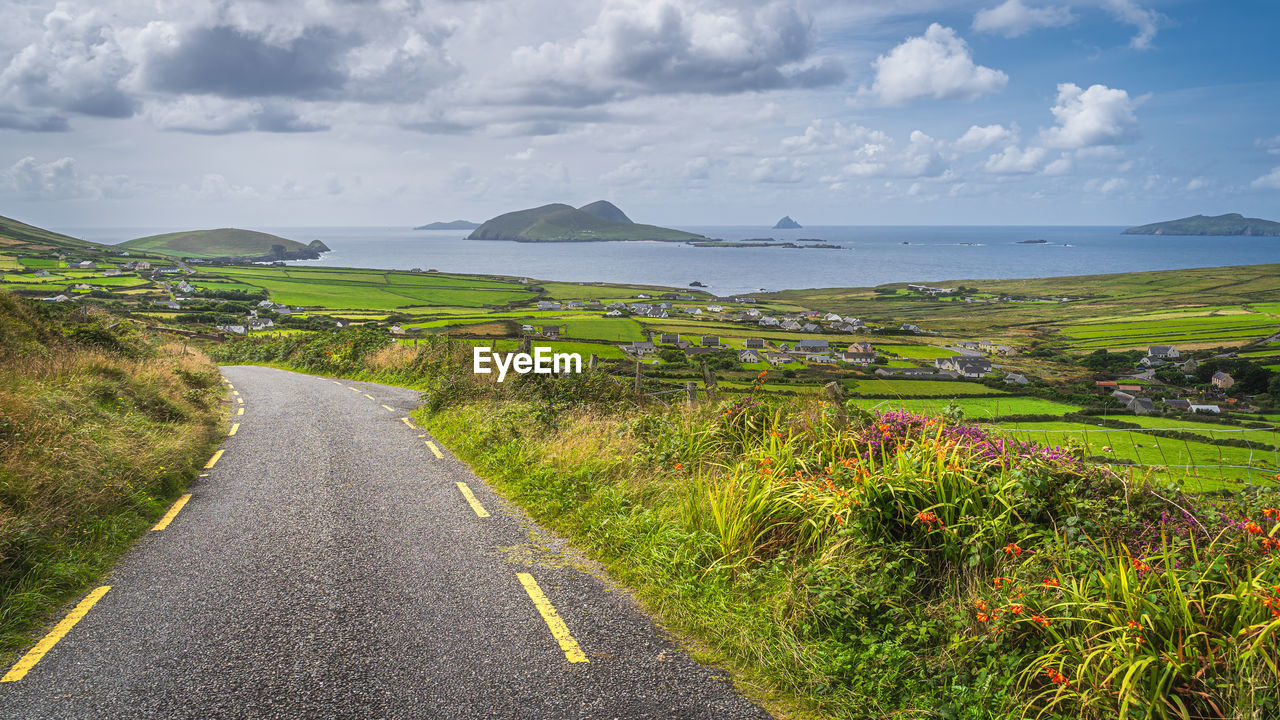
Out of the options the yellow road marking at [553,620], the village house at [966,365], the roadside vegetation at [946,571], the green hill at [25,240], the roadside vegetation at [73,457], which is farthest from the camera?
the green hill at [25,240]

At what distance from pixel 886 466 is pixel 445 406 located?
1151cm

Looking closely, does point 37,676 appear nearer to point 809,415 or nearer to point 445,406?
point 809,415

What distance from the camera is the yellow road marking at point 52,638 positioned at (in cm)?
448

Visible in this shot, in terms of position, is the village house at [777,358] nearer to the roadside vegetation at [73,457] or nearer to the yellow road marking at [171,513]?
the roadside vegetation at [73,457]

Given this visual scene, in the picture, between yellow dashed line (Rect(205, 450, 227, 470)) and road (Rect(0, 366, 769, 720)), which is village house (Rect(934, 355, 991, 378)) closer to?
road (Rect(0, 366, 769, 720))

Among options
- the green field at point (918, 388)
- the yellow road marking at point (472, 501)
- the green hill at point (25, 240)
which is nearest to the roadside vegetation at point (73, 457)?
the yellow road marking at point (472, 501)

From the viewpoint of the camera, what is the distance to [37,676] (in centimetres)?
445

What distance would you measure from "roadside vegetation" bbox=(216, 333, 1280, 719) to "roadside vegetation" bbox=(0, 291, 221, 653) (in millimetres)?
4707

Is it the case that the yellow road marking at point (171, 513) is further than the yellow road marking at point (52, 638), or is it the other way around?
the yellow road marking at point (171, 513)

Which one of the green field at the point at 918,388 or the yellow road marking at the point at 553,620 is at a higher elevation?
the yellow road marking at the point at 553,620

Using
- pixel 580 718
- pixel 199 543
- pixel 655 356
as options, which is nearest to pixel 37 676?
pixel 199 543

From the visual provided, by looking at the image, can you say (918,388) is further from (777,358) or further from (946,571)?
(946,571)

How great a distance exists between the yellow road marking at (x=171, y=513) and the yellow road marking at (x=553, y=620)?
4612 mm

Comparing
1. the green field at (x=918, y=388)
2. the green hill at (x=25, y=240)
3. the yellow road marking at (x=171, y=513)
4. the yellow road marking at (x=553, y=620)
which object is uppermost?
the green hill at (x=25, y=240)
